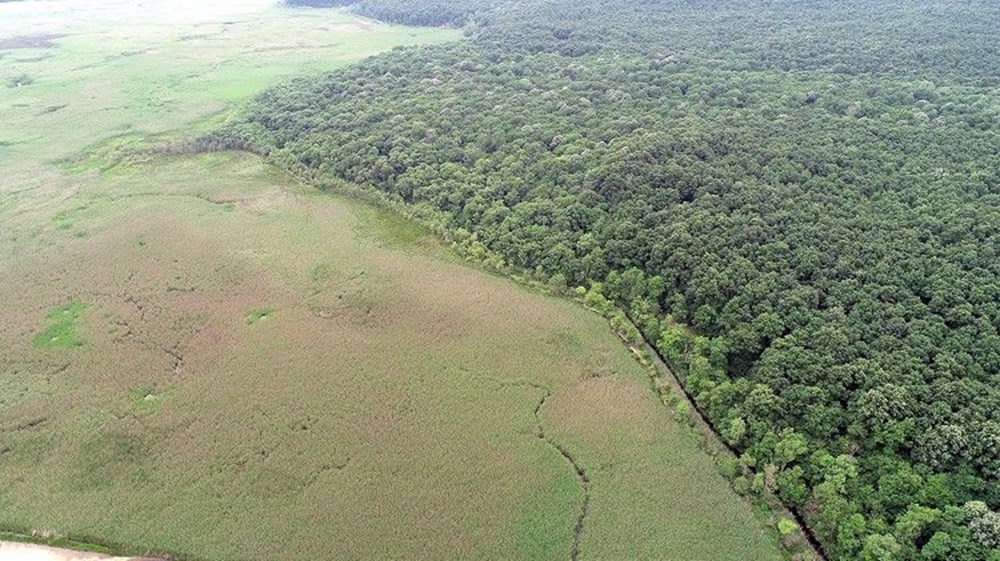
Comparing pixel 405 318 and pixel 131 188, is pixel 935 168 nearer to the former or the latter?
pixel 405 318

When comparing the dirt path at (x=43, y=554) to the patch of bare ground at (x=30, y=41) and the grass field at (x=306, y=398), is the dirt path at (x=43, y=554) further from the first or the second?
the patch of bare ground at (x=30, y=41)

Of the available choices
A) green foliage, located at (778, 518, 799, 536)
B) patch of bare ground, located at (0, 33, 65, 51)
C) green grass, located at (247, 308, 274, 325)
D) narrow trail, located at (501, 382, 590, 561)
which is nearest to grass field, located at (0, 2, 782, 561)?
narrow trail, located at (501, 382, 590, 561)

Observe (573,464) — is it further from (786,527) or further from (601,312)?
(601,312)

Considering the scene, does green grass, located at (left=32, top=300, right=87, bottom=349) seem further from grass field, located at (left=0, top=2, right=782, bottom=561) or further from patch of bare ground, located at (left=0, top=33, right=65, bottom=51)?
patch of bare ground, located at (left=0, top=33, right=65, bottom=51)

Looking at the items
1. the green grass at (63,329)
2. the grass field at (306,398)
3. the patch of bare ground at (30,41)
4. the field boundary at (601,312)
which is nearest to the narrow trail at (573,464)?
the grass field at (306,398)

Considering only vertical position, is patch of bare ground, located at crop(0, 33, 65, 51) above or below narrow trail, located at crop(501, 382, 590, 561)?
above

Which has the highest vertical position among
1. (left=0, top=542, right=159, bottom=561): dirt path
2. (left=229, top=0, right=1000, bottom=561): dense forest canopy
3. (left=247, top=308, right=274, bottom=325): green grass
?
(left=229, top=0, right=1000, bottom=561): dense forest canopy
